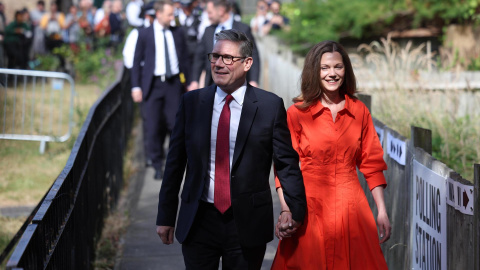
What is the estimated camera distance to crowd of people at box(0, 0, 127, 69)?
942 inches

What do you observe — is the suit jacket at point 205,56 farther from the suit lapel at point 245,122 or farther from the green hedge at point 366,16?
the green hedge at point 366,16

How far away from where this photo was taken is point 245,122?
4578 mm

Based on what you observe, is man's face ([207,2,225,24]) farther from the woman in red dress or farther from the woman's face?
the woman's face

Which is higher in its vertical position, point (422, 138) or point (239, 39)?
point (239, 39)

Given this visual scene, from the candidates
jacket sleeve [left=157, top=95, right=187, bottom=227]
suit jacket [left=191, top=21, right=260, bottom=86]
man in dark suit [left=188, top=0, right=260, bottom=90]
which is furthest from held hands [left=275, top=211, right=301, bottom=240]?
man in dark suit [left=188, top=0, right=260, bottom=90]

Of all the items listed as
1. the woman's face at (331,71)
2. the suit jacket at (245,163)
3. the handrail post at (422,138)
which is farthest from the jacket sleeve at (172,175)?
the handrail post at (422,138)

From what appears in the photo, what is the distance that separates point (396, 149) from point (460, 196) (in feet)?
6.23

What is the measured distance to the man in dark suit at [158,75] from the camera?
10672 mm

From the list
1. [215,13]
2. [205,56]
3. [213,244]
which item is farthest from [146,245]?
[213,244]

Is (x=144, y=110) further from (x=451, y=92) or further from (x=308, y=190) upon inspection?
(x=308, y=190)

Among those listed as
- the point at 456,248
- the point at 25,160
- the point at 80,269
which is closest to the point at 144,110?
the point at 25,160

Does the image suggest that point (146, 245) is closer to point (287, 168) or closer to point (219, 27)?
point (219, 27)

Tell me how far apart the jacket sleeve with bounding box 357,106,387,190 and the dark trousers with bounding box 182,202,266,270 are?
32.3 inches

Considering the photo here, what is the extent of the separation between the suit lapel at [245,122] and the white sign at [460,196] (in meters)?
1.11
